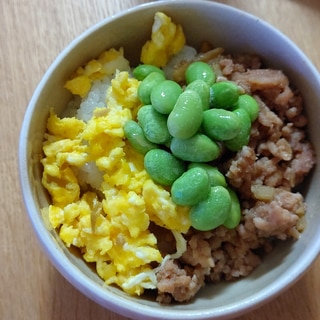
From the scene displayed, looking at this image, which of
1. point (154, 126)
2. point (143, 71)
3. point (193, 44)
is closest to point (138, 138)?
point (154, 126)

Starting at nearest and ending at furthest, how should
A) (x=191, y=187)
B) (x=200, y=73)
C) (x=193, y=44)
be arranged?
(x=191, y=187)
(x=200, y=73)
(x=193, y=44)

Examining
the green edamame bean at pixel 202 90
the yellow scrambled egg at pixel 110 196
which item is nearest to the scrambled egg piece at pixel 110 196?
Answer: the yellow scrambled egg at pixel 110 196

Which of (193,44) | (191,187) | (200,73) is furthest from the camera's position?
(193,44)

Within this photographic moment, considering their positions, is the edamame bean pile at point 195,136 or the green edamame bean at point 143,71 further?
the green edamame bean at point 143,71

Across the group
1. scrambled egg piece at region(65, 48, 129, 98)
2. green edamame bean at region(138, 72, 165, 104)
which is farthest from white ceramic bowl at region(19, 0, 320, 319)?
green edamame bean at region(138, 72, 165, 104)

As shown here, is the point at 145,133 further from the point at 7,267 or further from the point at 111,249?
the point at 7,267

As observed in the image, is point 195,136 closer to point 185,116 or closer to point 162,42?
point 185,116

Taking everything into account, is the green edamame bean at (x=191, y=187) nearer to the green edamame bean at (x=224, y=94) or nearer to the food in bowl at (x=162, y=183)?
the food in bowl at (x=162, y=183)
